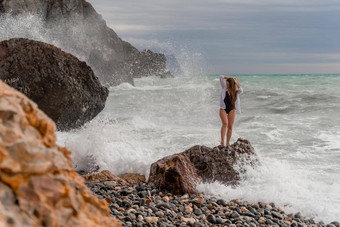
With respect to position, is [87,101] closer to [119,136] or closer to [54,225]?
[119,136]

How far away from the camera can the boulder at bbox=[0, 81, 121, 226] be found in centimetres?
141

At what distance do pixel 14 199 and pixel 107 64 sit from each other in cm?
4442

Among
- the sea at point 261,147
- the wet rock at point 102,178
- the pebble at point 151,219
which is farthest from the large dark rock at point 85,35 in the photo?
the pebble at point 151,219

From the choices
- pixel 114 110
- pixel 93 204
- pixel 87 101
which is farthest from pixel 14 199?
pixel 114 110

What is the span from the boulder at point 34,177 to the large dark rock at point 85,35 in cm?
3283

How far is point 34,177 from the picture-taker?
146 cm

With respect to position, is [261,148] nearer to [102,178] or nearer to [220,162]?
[220,162]

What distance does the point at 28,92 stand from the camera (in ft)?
28.0

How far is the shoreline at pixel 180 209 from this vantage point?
422 centimetres

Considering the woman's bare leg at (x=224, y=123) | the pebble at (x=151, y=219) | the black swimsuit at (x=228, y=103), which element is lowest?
the pebble at (x=151, y=219)

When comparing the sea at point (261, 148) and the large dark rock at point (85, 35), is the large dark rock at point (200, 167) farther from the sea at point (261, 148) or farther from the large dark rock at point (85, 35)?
the large dark rock at point (85, 35)

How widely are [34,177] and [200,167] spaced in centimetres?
498

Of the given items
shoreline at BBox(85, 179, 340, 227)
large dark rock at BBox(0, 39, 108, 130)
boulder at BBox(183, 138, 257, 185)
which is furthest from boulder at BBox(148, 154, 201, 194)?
large dark rock at BBox(0, 39, 108, 130)

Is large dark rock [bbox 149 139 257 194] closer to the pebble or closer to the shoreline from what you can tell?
the shoreline
